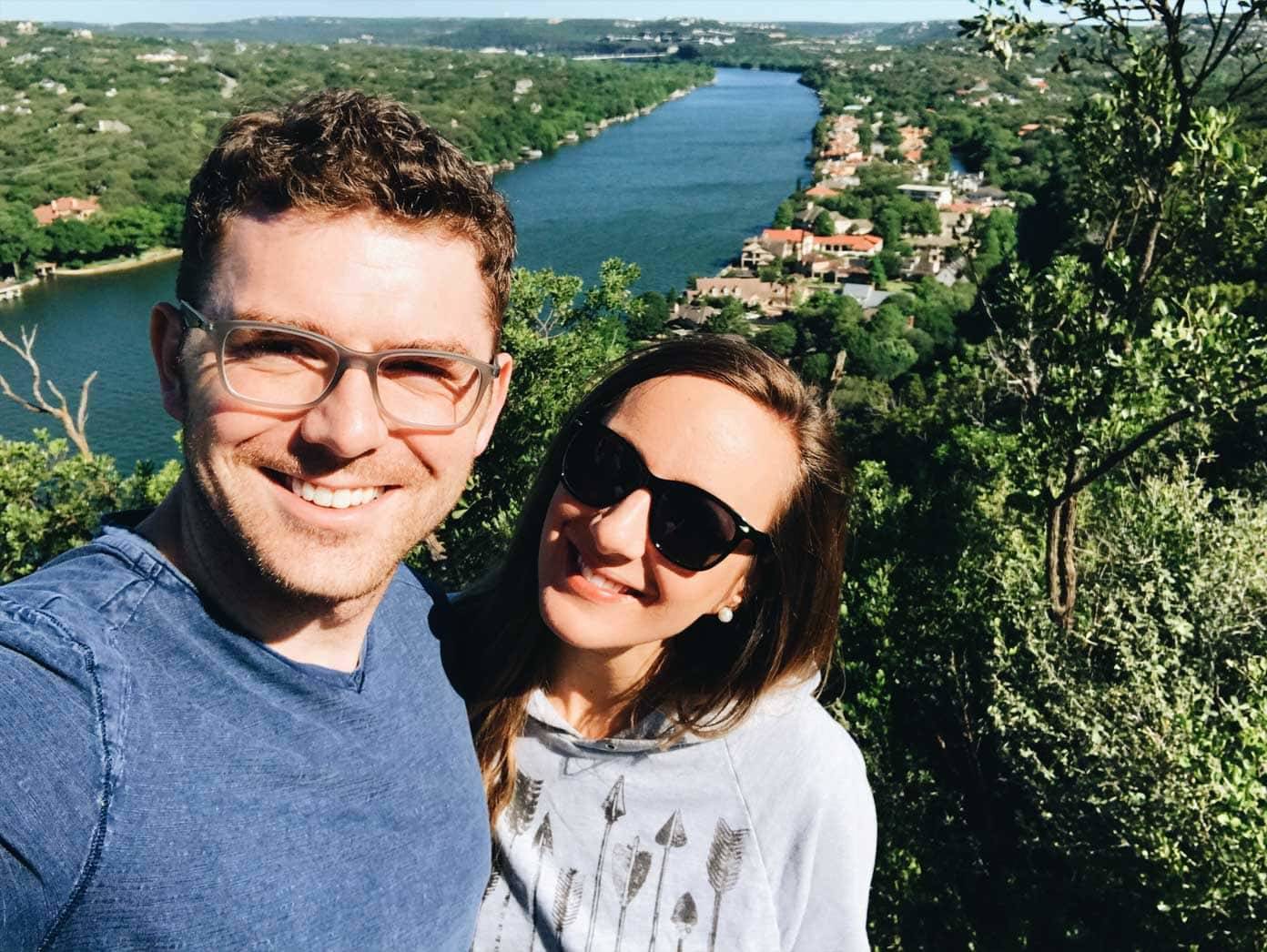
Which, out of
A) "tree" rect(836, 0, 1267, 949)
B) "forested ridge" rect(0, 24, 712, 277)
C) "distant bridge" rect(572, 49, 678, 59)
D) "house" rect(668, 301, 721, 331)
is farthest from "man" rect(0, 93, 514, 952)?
"distant bridge" rect(572, 49, 678, 59)

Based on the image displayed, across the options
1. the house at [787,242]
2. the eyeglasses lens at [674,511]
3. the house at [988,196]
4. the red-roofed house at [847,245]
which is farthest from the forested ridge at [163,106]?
the house at [988,196]

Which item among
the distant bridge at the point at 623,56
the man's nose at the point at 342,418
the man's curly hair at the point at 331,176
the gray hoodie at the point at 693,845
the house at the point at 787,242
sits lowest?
the house at the point at 787,242

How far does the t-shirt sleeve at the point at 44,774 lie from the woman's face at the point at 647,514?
0.69 metres

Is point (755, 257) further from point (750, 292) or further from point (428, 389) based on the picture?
point (428, 389)

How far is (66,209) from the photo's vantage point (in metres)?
33.3

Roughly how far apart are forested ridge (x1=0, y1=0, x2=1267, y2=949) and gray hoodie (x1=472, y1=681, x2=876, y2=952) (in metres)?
0.76

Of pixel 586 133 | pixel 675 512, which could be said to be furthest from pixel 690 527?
pixel 586 133

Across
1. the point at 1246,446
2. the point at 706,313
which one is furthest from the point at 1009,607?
the point at 706,313

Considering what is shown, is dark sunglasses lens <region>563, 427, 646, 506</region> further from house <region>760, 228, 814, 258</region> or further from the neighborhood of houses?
house <region>760, 228, 814, 258</region>

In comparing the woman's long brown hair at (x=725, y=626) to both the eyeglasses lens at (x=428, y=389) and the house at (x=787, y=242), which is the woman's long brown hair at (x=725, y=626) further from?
the house at (x=787, y=242)

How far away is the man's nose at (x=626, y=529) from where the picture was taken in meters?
1.41

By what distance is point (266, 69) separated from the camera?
7081 cm

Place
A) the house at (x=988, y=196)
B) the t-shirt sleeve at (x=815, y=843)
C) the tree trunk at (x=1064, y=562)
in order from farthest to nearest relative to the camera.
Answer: the house at (x=988, y=196), the tree trunk at (x=1064, y=562), the t-shirt sleeve at (x=815, y=843)

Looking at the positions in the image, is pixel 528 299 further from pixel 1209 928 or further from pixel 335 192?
pixel 335 192
